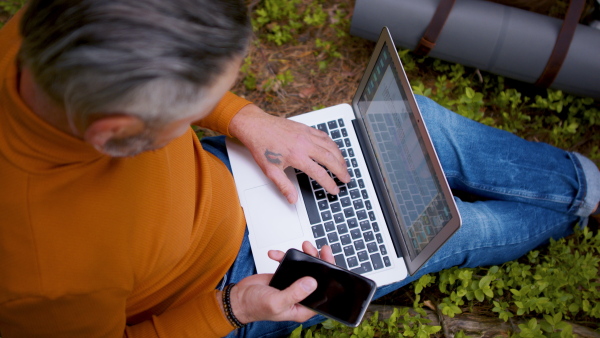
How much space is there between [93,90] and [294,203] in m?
0.94

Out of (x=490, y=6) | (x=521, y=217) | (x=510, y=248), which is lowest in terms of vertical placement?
(x=510, y=248)

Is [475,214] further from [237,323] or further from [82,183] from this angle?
[82,183]

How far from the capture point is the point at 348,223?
5.03 ft

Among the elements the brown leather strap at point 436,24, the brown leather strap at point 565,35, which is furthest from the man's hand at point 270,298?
the brown leather strap at point 565,35

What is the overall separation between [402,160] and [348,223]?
0.32m

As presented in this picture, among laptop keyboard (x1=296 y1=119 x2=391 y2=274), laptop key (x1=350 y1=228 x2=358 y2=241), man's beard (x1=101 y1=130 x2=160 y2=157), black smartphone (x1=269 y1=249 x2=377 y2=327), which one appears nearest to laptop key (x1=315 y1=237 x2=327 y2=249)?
laptop keyboard (x1=296 y1=119 x2=391 y2=274)

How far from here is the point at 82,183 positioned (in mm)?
892

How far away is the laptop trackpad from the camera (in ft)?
4.93

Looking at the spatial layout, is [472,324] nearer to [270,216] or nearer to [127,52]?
[270,216]

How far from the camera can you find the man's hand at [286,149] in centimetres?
151

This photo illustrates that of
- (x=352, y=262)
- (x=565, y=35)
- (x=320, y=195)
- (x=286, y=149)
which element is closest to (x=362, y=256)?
(x=352, y=262)

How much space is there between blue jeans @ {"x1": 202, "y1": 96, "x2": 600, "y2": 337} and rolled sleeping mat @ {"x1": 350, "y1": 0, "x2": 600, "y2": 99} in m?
0.58

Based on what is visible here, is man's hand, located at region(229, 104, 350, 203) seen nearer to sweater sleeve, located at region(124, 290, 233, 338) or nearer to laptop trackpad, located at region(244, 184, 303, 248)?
laptop trackpad, located at region(244, 184, 303, 248)

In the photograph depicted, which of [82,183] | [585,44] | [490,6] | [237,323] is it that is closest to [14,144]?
[82,183]
